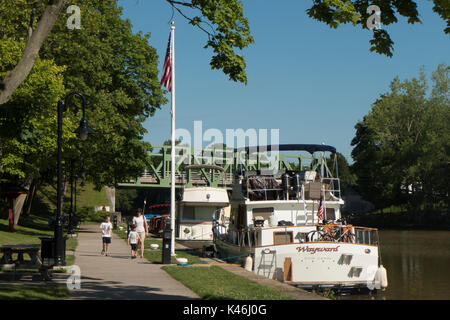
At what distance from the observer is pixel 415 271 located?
1121 inches

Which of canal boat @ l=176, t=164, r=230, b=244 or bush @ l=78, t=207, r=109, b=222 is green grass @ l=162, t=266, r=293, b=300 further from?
bush @ l=78, t=207, r=109, b=222

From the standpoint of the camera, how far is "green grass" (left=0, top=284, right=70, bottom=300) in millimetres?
10797

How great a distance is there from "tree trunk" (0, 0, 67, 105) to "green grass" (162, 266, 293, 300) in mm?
5341

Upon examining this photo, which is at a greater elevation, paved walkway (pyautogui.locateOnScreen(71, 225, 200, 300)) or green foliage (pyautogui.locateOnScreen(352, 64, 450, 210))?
green foliage (pyautogui.locateOnScreen(352, 64, 450, 210))

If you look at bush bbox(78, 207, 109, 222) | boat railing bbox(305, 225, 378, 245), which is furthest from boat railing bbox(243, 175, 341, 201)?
bush bbox(78, 207, 109, 222)

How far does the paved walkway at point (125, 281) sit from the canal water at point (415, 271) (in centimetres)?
700

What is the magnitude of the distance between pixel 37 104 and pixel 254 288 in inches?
826

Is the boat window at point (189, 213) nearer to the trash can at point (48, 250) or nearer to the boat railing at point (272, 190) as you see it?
the boat railing at point (272, 190)

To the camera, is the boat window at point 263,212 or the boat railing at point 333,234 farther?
the boat window at point 263,212

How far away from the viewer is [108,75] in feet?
128

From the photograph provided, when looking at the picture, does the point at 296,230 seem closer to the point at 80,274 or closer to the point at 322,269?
the point at 322,269

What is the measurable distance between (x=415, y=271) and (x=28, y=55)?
23533 mm

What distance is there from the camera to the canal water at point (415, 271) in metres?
21.2

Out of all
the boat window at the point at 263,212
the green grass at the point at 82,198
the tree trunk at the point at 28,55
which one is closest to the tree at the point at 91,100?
the boat window at the point at 263,212
